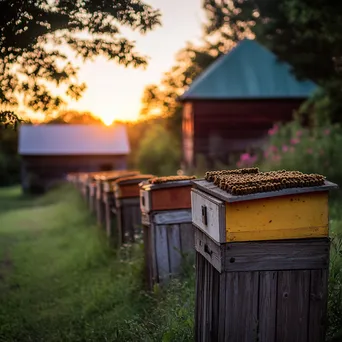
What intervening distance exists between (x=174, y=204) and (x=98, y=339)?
1.74m

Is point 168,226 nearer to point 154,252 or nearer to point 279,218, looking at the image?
point 154,252

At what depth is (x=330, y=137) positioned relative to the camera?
12.1 metres

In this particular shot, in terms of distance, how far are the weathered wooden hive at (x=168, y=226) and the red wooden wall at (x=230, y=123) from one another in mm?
16945

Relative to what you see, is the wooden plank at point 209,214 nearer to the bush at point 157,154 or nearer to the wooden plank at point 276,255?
the wooden plank at point 276,255

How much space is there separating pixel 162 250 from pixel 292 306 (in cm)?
274

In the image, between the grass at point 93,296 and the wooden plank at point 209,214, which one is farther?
the grass at point 93,296

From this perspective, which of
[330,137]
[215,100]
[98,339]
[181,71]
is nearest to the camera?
[98,339]

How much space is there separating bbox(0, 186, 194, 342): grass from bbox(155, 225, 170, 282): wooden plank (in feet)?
1.08

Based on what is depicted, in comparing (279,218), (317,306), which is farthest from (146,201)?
(317,306)

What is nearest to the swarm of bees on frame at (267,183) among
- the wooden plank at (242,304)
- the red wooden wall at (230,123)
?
the wooden plank at (242,304)

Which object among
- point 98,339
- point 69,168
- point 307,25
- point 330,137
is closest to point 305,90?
point 307,25

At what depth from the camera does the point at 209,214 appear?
13.0 ft

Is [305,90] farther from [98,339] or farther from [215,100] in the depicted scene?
[98,339]

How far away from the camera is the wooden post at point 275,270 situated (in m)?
3.67
